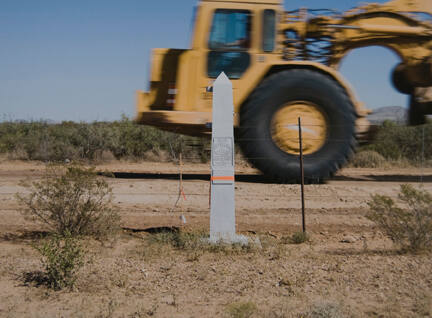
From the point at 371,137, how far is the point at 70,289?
8.40 meters

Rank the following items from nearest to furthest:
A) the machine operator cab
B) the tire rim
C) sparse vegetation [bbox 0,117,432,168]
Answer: the machine operator cab
the tire rim
sparse vegetation [bbox 0,117,432,168]

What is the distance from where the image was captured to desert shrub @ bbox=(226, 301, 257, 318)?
15.2ft

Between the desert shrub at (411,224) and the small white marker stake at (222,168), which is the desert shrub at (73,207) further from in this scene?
the desert shrub at (411,224)

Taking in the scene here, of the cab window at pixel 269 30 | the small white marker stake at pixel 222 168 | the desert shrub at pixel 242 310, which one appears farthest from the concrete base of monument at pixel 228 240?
the cab window at pixel 269 30

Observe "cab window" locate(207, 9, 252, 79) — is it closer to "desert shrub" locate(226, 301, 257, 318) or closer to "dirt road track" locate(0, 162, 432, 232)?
"dirt road track" locate(0, 162, 432, 232)

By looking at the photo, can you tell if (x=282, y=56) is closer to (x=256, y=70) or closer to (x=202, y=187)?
(x=256, y=70)

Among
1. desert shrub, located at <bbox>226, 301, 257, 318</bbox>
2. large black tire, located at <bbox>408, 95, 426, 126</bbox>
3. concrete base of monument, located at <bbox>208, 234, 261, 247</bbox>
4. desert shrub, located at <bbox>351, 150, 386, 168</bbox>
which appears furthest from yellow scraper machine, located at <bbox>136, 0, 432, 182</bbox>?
desert shrub, located at <bbox>226, 301, 257, 318</bbox>

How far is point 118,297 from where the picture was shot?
17.4ft

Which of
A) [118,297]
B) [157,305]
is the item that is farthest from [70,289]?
[157,305]

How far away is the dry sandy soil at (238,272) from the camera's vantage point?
16.6 feet

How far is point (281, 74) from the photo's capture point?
11.0 m

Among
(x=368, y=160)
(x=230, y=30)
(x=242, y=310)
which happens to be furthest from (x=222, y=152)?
(x=368, y=160)

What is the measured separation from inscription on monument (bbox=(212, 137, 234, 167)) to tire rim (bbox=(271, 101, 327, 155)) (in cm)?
449

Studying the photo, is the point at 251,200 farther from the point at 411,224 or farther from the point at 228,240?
the point at 411,224
